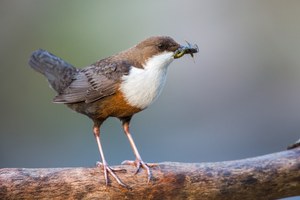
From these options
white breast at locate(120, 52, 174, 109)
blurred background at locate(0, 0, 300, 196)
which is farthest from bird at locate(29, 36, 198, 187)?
blurred background at locate(0, 0, 300, 196)

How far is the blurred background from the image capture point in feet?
21.5

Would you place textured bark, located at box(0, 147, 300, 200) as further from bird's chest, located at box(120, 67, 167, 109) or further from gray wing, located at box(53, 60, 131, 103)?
gray wing, located at box(53, 60, 131, 103)

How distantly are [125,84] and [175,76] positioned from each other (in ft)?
12.3

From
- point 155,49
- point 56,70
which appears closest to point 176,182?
point 155,49

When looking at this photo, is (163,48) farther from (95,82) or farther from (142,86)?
(95,82)

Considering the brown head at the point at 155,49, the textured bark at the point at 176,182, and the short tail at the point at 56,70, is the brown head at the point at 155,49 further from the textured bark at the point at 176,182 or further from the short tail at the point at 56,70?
the textured bark at the point at 176,182

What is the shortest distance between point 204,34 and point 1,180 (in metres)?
4.50

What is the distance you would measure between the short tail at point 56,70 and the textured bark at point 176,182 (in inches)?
31.4

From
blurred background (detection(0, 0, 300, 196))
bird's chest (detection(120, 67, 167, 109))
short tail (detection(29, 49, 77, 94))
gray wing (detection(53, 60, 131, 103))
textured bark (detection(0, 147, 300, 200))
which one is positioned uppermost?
blurred background (detection(0, 0, 300, 196))

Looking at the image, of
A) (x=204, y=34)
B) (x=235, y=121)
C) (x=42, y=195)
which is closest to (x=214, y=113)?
(x=235, y=121)

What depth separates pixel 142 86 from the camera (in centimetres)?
339

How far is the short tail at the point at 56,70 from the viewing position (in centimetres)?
382

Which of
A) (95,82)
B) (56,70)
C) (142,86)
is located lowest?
(142,86)

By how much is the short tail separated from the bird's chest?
523mm
